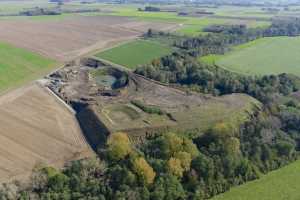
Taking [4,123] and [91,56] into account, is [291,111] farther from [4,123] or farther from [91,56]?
[91,56]

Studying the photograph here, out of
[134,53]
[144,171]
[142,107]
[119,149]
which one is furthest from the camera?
[134,53]

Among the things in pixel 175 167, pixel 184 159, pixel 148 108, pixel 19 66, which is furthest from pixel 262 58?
pixel 175 167

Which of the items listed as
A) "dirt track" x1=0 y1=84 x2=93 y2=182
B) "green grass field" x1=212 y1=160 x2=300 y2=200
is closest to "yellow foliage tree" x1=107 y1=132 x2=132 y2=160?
"dirt track" x1=0 y1=84 x2=93 y2=182

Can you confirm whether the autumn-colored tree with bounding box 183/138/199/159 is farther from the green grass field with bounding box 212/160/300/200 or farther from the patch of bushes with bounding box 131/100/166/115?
the patch of bushes with bounding box 131/100/166/115

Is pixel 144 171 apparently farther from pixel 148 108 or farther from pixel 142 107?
pixel 142 107

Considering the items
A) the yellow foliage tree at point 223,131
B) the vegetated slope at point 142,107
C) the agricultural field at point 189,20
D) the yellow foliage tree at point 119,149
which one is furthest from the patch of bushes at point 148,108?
the agricultural field at point 189,20
